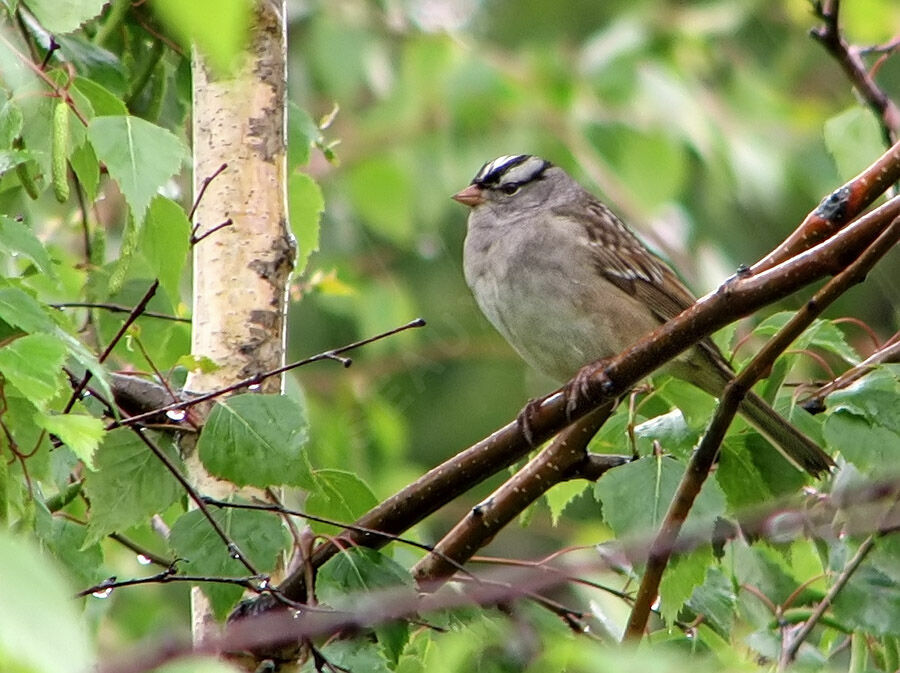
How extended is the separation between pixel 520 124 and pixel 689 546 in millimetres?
4284

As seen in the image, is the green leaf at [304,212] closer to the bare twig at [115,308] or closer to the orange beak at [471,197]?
the bare twig at [115,308]

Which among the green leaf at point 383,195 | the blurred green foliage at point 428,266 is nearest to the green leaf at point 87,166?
the blurred green foliage at point 428,266

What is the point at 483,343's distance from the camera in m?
6.47

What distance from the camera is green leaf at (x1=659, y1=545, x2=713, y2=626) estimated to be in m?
2.01

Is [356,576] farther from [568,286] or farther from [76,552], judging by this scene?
[568,286]

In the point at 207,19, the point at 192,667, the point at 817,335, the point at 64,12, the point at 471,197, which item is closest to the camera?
the point at 207,19

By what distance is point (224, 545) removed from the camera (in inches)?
77.9

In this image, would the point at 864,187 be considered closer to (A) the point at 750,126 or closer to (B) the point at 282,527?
(B) the point at 282,527

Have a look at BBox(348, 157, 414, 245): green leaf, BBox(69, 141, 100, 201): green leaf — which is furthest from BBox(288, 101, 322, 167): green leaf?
BBox(348, 157, 414, 245): green leaf

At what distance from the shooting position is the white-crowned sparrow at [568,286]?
3.27m

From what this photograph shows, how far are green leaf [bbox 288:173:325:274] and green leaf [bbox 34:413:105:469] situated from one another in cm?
110

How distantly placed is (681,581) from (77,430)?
2.97 feet

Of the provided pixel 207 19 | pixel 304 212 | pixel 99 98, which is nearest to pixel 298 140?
pixel 304 212

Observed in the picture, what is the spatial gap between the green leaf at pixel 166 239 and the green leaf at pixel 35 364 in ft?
1.30
